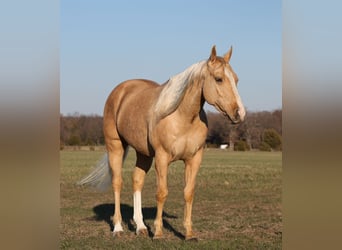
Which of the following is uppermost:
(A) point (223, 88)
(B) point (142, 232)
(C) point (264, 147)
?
(A) point (223, 88)

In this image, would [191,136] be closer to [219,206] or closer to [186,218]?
[186,218]

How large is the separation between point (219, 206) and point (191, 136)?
4702mm

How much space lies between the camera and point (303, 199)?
1.15m

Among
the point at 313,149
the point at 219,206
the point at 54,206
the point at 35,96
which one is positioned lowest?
the point at 219,206

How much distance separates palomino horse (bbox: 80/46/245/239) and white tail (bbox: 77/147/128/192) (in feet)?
1.16

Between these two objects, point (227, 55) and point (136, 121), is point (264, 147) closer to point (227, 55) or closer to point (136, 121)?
point (136, 121)

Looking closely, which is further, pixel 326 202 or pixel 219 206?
pixel 219 206

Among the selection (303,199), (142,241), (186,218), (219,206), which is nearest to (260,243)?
(186,218)

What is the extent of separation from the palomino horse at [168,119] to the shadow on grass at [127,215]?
1.81 ft

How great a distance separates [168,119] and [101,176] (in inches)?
107

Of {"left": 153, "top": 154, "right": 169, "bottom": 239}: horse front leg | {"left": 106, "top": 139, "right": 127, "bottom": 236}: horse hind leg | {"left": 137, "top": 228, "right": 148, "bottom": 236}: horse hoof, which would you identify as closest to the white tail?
{"left": 106, "top": 139, "right": 127, "bottom": 236}: horse hind leg

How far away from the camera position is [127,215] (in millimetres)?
9398

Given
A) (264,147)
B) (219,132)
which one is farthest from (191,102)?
(264,147)

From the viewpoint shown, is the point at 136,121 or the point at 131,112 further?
the point at 131,112
